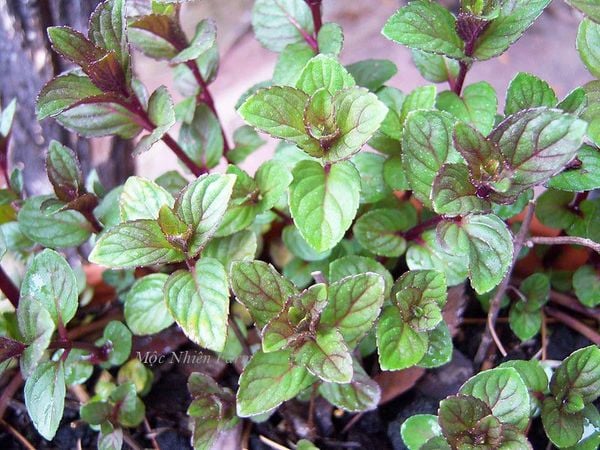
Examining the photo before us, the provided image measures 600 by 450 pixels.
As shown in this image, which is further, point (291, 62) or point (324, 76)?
point (291, 62)

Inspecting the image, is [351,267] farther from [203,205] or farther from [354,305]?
[203,205]

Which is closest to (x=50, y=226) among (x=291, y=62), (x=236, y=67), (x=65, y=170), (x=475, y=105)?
(x=65, y=170)

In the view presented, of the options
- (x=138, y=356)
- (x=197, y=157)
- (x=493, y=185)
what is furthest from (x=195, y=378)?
(x=493, y=185)

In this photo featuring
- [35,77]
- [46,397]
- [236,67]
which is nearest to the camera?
[46,397]

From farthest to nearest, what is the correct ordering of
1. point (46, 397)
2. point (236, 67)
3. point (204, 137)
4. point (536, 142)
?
point (236, 67)
point (204, 137)
point (46, 397)
point (536, 142)

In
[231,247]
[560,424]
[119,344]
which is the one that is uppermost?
[231,247]

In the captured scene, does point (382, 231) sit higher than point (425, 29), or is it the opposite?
point (425, 29)
